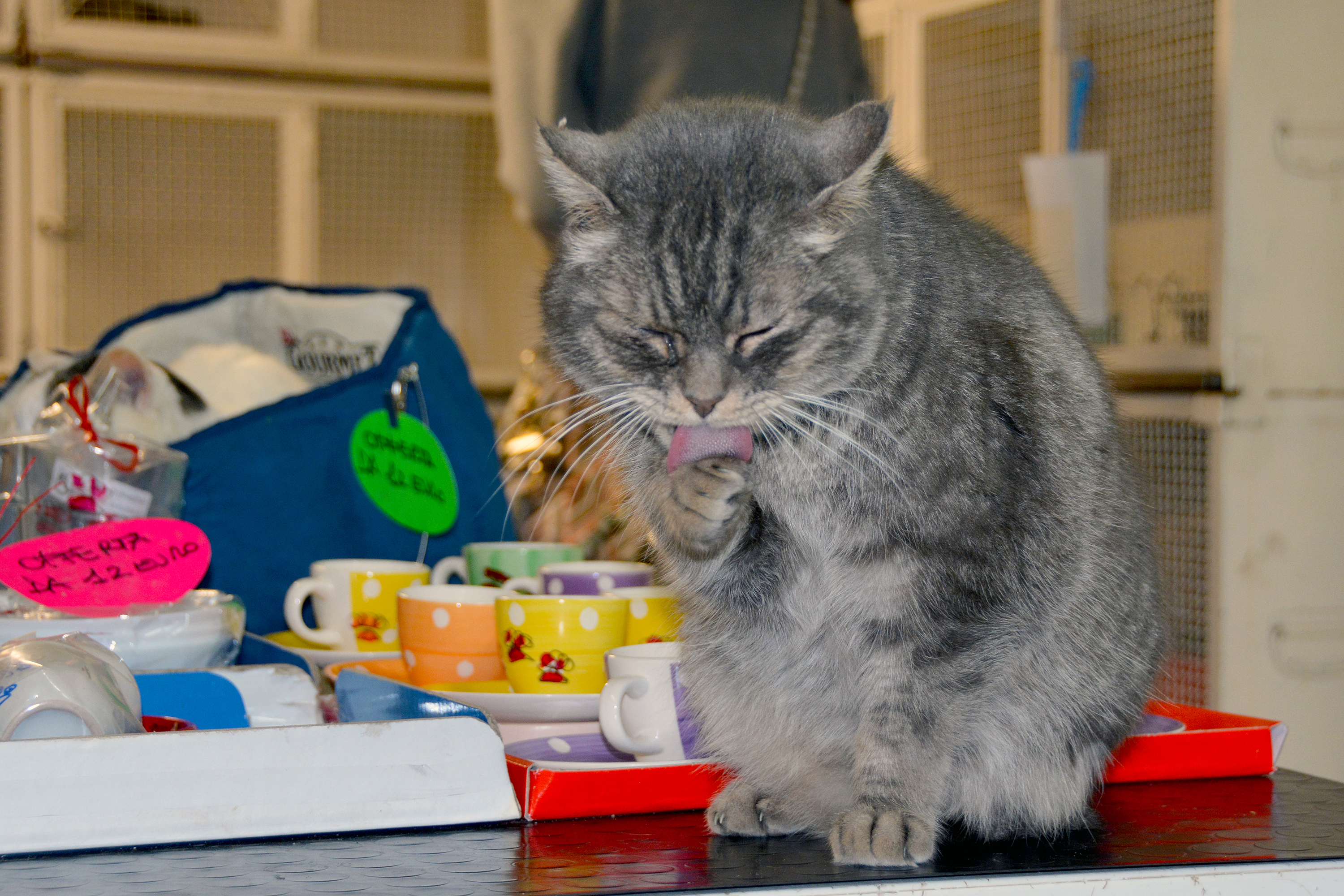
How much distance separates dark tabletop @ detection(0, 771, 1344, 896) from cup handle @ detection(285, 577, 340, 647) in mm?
523

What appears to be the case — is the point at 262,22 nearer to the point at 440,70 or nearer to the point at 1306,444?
the point at 440,70

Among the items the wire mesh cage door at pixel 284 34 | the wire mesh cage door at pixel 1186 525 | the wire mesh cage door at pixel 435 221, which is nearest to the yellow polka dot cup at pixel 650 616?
the wire mesh cage door at pixel 1186 525

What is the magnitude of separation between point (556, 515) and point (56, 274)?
4.85 ft

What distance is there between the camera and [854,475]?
0.79 meters

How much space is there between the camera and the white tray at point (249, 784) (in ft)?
2.04

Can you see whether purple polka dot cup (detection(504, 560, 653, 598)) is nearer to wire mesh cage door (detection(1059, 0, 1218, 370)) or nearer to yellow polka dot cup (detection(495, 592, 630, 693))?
yellow polka dot cup (detection(495, 592, 630, 693))

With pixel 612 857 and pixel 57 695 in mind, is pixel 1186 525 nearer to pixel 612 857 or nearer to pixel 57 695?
pixel 612 857

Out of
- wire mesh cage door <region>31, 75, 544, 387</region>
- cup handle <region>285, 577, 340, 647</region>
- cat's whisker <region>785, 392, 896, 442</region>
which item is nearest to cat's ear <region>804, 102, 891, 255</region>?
cat's whisker <region>785, 392, 896, 442</region>

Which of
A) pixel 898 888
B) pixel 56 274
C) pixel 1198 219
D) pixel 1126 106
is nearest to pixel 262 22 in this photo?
pixel 56 274

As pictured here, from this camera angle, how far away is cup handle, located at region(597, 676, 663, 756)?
0.79 m

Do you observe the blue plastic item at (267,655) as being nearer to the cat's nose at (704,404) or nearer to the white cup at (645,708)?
the white cup at (645,708)

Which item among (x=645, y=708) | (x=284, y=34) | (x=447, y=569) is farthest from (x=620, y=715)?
(x=284, y=34)

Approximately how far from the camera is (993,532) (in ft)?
2.50

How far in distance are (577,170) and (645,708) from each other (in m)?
0.38
